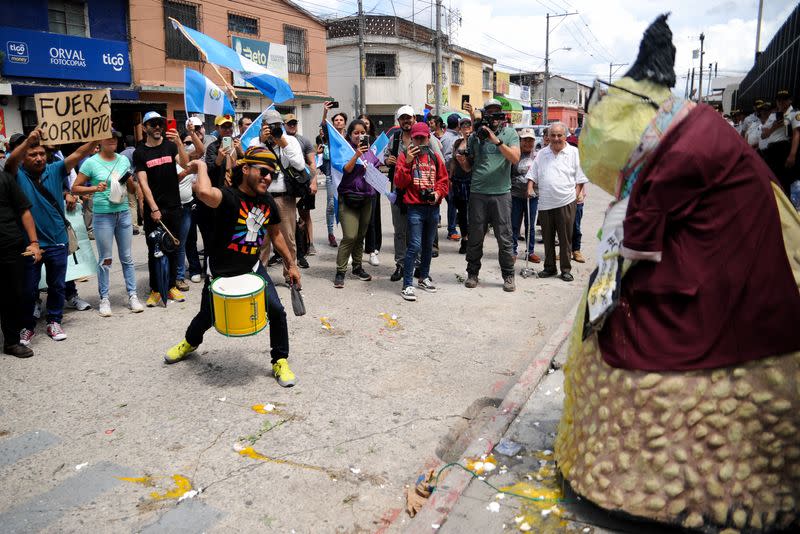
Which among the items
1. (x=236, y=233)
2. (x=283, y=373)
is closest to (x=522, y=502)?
(x=283, y=373)

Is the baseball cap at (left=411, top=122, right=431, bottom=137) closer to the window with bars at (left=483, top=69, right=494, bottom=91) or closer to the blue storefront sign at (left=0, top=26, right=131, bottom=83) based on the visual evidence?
the blue storefront sign at (left=0, top=26, right=131, bottom=83)

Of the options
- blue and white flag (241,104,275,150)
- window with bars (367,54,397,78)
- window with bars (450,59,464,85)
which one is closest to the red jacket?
blue and white flag (241,104,275,150)

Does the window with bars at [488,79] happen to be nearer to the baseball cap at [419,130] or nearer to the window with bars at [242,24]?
the window with bars at [242,24]

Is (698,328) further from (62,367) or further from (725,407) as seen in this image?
(62,367)


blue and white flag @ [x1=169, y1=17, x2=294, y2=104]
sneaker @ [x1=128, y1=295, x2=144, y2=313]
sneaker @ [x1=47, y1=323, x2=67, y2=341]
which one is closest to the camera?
sneaker @ [x1=47, y1=323, x2=67, y2=341]

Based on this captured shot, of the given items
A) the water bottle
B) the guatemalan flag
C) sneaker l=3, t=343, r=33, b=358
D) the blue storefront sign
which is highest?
the blue storefront sign

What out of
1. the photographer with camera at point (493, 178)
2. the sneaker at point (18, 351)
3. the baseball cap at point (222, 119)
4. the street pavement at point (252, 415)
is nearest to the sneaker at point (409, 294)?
the street pavement at point (252, 415)

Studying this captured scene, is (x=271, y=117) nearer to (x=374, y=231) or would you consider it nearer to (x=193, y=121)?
(x=193, y=121)

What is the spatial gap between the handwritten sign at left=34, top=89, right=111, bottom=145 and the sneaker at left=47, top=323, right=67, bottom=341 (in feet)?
5.59

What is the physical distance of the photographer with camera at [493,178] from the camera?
773 cm

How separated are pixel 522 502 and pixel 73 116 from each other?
5.12 meters

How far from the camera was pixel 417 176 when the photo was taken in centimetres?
746

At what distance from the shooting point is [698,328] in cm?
270

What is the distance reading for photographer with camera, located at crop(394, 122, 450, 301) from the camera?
7.45 metres
